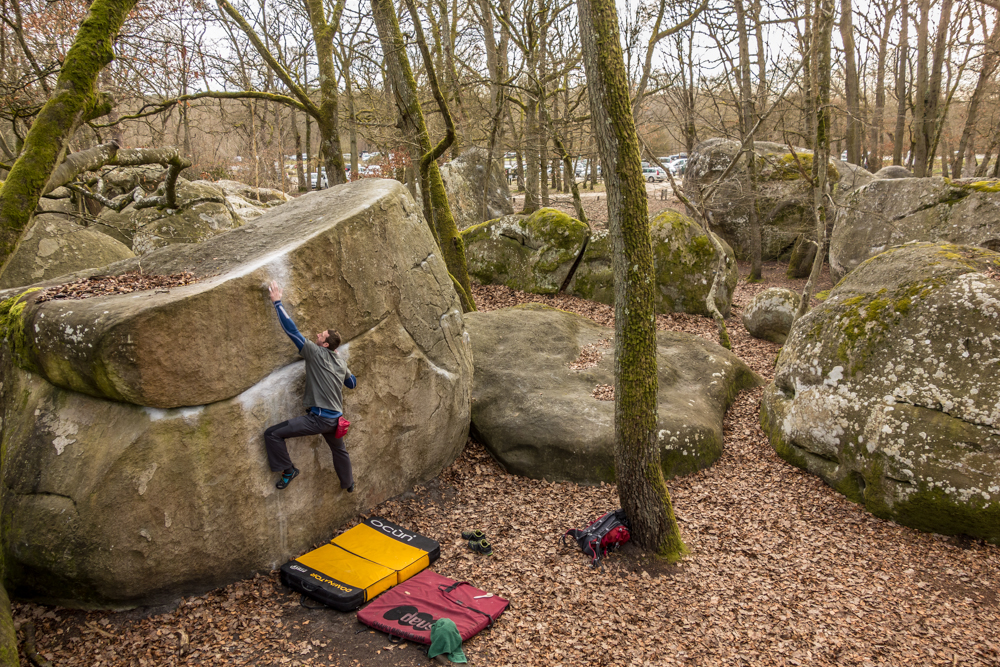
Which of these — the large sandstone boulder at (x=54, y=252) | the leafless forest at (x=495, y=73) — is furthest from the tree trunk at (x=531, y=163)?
the large sandstone boulder at (x=54, y=252)

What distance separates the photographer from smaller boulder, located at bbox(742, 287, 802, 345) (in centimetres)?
1184

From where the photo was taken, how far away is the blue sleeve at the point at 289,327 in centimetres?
542

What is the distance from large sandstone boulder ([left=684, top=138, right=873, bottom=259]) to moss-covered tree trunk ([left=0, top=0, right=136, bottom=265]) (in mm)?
14923

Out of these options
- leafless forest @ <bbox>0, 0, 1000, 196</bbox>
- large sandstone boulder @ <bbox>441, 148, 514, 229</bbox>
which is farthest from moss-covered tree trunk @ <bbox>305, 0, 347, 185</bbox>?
large sandstone boulder @ <bbox>441, 148, 514, 229</bbox>

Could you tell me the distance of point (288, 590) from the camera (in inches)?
210

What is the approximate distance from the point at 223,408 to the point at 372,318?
1831 millimetres

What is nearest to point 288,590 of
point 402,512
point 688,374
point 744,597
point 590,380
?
point 402,512

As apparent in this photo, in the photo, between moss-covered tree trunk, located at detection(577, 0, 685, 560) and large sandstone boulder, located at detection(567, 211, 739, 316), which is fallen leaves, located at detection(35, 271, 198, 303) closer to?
moss-covered tree trunk, located at detection(577, 0, 685, 560)

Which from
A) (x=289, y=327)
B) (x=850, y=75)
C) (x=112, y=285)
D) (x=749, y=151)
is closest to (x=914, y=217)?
(x=749, y=151)

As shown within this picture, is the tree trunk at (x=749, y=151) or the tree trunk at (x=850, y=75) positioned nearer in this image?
the tree trunk at (x=850, y=75)

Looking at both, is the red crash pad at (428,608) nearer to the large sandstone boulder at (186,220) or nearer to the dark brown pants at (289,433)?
the dark brown pants at (289,433)

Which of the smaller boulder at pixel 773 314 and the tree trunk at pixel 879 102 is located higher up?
the tree trunk at pixel 879 102

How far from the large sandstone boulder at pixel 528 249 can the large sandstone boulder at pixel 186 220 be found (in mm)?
5669

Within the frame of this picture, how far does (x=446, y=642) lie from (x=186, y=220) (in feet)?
37.3
